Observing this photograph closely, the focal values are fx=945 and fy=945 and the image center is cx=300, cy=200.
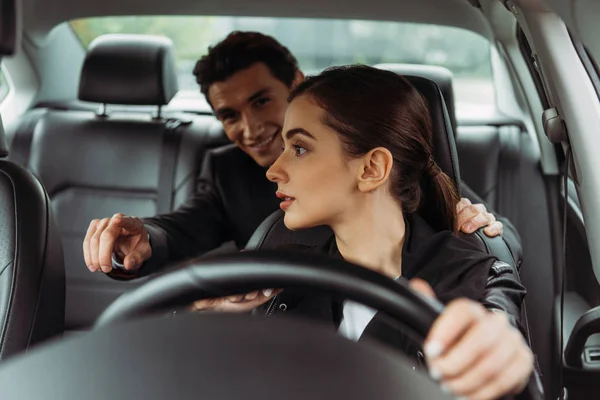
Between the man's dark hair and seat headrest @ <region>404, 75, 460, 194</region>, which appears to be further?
the man's dark hair

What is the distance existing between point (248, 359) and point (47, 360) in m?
0.19

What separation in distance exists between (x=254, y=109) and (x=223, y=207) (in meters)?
0.27

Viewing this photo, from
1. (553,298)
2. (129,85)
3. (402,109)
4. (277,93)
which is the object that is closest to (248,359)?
(402,109)

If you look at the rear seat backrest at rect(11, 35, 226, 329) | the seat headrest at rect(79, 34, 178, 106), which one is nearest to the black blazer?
the rear seat backrest at rect(11, 35, 226, 329)

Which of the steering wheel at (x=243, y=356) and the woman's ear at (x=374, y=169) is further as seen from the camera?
the woman's ear at (x=374, y=169)

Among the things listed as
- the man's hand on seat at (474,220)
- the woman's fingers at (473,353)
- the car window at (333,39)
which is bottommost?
the car window at (333,39)

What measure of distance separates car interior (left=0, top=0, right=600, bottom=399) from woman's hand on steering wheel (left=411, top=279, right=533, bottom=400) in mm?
28

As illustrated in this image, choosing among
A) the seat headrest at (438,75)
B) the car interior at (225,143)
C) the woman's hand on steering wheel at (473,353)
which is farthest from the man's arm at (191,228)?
the woman's hand on steering wheel at (473,353)

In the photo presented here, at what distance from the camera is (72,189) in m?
2.85

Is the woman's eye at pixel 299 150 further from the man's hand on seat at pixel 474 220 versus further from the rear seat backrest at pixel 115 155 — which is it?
the rear seat backrest at pixel 115 155

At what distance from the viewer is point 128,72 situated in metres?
2.81

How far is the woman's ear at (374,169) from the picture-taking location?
161 cm

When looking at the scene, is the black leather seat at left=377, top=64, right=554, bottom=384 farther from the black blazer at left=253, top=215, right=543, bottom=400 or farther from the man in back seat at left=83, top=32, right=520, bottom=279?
the black blazer at left=253, top=215, right=543, bottom=400

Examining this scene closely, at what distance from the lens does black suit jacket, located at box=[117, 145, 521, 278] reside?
2301 millimetres
